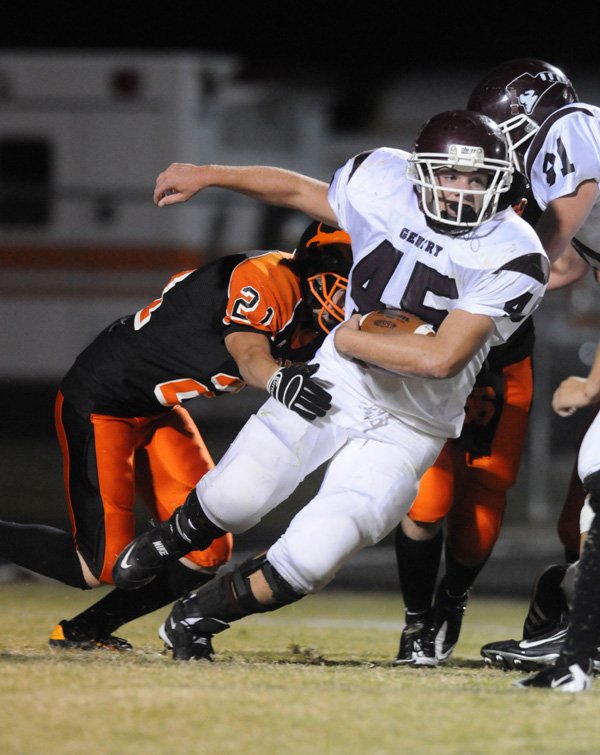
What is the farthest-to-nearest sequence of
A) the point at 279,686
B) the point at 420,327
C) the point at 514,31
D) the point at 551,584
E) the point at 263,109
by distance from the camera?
the point at 514,31
the point at 263,109
the point at 551,584
the point at 420,327
the point at 279,686

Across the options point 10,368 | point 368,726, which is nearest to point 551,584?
point 368,726

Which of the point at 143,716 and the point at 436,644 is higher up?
the point at 143,716

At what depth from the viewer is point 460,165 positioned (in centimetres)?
413

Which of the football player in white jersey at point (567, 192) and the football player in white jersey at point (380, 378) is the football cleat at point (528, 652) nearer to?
the football player in white jersey at point (567, 192)

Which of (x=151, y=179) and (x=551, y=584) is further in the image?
(x=151, y=179)

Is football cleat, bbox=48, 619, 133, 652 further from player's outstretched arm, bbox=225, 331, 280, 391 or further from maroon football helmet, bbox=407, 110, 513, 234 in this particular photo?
maroon football helmet, bbox=407, 110, 513, 234

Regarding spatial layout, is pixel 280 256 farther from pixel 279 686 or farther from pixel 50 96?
pixel 50 96

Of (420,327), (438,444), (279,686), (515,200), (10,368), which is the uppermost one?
(515,200)

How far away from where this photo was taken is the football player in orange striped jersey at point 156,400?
4.69m

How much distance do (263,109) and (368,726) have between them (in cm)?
1051

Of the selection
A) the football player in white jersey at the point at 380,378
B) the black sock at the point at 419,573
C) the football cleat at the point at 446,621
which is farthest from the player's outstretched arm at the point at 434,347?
the football cleat at the point at 446,621

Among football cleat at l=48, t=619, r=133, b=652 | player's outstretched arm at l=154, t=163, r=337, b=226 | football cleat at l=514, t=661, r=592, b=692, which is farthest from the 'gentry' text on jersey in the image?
football cleat at l=48, t=619, r=133, b=652

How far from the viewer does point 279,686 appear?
12.2 ft

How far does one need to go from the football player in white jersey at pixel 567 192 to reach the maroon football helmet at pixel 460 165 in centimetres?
39
